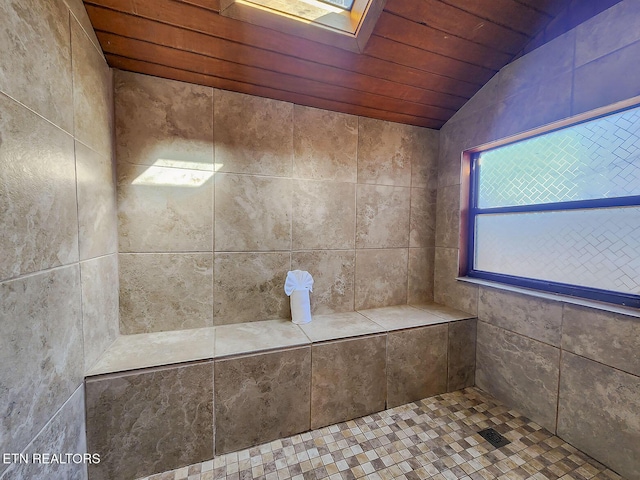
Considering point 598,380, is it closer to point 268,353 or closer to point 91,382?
point 268,353

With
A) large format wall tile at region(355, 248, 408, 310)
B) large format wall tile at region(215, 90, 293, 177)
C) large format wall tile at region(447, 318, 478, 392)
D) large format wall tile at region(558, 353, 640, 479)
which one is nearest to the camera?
large format wall tile at region(558, 353, 640, 479)

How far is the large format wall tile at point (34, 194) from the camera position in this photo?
0.76 m

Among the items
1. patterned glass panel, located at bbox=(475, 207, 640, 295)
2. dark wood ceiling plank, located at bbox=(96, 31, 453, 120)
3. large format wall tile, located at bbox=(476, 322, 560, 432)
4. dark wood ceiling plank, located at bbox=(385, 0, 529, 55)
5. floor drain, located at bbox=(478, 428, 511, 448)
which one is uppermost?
dark wood ceiling plank, located at bbox=(385, 0, 529, 55)

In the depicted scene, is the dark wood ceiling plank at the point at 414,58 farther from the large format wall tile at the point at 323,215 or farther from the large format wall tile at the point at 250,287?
the large format wall tile at the point at 250,287

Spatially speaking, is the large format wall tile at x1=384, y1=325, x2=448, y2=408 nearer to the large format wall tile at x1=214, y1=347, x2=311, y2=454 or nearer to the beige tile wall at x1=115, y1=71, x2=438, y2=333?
the beige tile wall at x1=115, y1=71, x2=438, y2=333

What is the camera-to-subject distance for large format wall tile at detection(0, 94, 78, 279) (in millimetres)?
763

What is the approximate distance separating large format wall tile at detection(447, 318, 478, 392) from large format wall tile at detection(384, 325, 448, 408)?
6cm

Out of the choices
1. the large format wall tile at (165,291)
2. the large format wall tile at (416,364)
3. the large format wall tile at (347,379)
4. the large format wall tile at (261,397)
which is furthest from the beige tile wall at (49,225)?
the large format wall tile at (416,364)

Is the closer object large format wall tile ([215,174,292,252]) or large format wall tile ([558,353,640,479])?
large format wall tile ([558,353,640,479])

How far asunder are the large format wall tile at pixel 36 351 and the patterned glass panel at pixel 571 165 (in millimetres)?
2706

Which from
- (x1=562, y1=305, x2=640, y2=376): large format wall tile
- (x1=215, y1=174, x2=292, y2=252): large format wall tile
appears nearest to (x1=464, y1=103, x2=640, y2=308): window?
(x1=562, y1=305, x2=640, y2=376): large format wall tile

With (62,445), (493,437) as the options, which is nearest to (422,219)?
(493,437)

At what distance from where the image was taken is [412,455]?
1.38 m

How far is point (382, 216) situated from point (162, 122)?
5.84 feet
